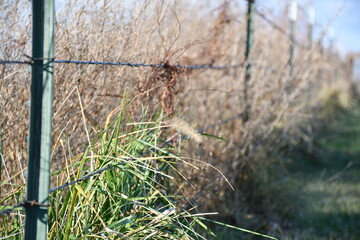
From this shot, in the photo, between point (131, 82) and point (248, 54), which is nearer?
point (131, 82)

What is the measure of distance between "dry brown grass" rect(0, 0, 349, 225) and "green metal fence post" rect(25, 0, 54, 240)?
0.34 m

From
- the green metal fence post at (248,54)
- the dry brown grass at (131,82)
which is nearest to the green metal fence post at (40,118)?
the dry brown grass at (131,82)

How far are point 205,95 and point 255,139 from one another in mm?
684

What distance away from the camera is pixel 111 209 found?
7.26 ft

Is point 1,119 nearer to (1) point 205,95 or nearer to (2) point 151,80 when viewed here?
(2) point 151,80

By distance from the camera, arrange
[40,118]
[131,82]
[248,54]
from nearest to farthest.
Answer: [40,118], [131,82], [248,54]

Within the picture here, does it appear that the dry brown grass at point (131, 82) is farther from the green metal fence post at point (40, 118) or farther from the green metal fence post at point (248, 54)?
the green metal fence post at point (40, 118)

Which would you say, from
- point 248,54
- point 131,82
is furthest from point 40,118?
point 248,54

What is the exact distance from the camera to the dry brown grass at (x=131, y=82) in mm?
2453

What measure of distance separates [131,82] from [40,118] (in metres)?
1.35

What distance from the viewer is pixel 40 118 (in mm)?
1797

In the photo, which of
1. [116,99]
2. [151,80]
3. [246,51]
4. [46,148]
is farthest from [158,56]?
[246,51]

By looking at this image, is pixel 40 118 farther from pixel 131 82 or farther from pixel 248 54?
pixel 248 54

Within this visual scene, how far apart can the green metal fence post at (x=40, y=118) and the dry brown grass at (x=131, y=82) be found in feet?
1.11
